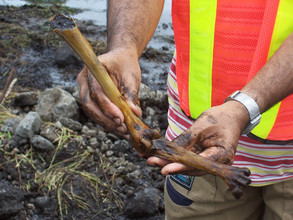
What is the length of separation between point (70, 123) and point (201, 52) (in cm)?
192

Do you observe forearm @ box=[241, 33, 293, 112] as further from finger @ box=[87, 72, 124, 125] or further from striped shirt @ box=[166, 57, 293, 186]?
finger @ box=[87, 72, 124, 125]

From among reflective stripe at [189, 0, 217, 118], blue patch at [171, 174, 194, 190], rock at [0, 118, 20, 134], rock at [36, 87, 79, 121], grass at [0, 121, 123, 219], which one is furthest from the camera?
rock at [36, 87, 79, 121]

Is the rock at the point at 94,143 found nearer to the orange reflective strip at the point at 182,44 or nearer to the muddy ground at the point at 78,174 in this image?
the muddy ground at the point at 78,174

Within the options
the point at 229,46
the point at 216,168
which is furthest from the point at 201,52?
the point at 216,168

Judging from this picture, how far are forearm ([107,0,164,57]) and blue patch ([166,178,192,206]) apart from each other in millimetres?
723

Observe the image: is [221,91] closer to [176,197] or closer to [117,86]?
[117,86]

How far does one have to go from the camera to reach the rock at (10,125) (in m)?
3.00

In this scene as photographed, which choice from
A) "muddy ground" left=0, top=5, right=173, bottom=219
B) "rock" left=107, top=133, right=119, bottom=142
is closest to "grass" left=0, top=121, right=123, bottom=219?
"muddy ground" left=0, top=5, right=173, bottom=219

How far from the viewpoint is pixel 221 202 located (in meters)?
1.74

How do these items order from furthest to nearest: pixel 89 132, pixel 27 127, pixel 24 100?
pixel 24 100 → pixel 89 132 → pixel 27 127

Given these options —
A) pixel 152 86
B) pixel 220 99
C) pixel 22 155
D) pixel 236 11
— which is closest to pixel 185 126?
pixel 220 99

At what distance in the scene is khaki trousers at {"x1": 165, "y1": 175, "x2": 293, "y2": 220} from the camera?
1.61 metres

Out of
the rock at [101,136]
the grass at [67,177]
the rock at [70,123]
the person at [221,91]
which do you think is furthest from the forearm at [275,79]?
the rock at [70,123]

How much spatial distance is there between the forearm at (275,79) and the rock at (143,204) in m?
1.55
